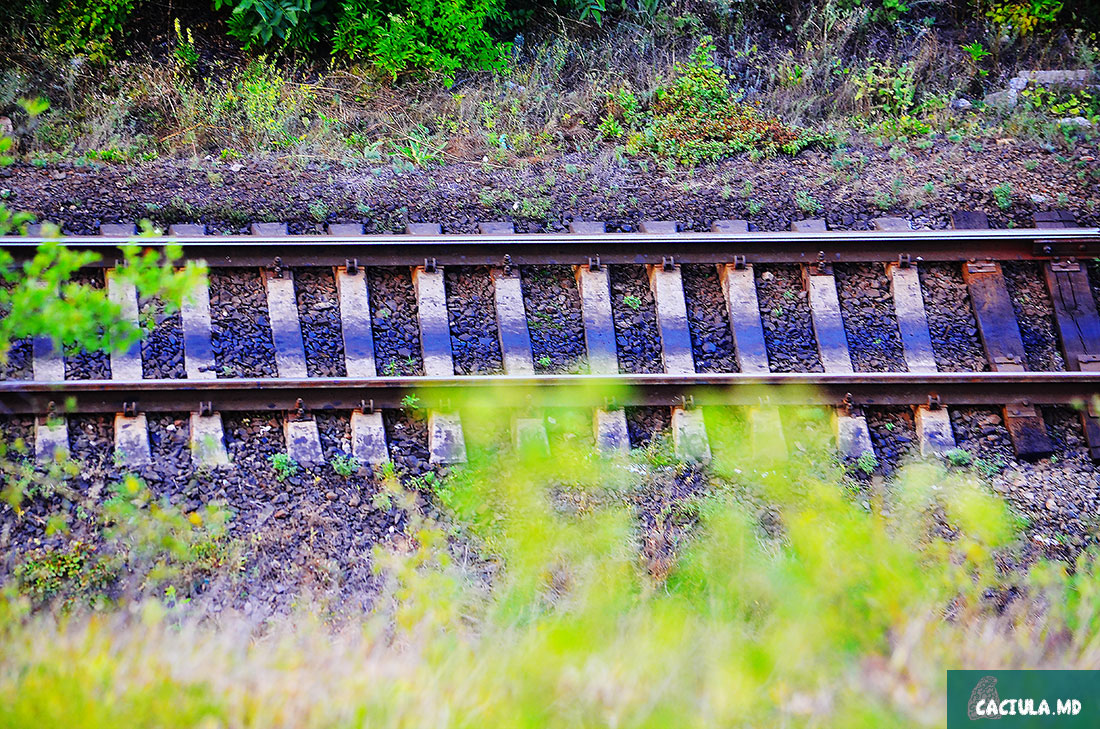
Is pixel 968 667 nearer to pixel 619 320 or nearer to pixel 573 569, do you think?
pixel 573 569

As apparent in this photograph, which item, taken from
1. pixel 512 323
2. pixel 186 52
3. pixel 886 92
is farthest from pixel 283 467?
pixel 886 92

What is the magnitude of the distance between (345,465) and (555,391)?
1.43 meters

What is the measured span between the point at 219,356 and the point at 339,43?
4.31 meters

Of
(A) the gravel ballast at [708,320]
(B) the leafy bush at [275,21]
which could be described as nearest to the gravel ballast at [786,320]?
(A) the gravel ballast at [708,320]

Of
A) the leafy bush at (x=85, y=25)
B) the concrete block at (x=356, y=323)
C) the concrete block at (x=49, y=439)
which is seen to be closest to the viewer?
the concrete block at (x=49, y=439)

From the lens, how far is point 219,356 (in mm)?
6199

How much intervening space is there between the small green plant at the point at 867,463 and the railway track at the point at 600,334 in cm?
5

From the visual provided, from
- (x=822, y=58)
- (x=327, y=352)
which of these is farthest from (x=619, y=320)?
(x=822, y=58)

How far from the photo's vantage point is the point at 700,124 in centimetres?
852

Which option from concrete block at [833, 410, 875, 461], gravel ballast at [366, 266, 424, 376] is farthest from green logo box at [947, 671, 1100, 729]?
gravel ballast at [366, 266, 424, 376]

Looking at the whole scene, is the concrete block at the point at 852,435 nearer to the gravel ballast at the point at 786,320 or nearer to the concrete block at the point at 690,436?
the gravel ballast at the point at 786,320

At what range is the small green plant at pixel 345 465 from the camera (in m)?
5.55

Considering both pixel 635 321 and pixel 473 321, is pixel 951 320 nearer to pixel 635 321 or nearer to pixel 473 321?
pixel 635 321

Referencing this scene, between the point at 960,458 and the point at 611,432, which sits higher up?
the point at 611,432
